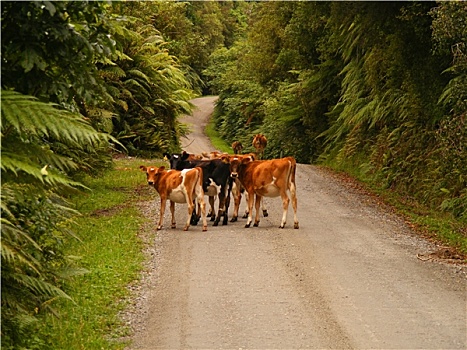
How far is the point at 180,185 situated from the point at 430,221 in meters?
5.86

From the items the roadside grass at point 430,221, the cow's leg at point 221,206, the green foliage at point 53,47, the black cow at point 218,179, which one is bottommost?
the roadside grass at point 430,221

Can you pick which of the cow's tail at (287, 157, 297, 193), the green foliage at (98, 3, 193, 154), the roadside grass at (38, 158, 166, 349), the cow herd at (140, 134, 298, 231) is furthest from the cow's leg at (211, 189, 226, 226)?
the green foliage at (98, 3, 193, 154)

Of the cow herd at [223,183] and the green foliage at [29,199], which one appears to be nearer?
the green foliage at [29,199]

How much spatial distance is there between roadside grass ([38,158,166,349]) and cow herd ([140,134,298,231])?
109cm

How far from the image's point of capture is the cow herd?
16.9 m

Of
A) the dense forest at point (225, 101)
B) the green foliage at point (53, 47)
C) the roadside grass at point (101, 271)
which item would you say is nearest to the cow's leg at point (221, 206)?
the roadside grass at point (101, 271)

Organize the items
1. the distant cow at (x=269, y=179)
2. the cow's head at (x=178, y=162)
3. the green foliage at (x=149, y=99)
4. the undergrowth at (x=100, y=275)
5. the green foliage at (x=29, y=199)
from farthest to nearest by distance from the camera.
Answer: the green foliage at (x=149, y=99), the cow's head at (x=178, y=162), the distant cow at (x=269, y=179), the undergrowth at (x=100, y=275), the green foliage at (x=29, y=199)

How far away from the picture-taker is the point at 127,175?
86.9 ft

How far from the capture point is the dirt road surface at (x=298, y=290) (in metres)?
9.80

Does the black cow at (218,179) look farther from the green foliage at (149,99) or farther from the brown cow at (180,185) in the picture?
the green foliage at (149,99)

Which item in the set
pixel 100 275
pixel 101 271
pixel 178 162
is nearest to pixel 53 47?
pixel 100 275

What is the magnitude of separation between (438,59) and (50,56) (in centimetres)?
1622

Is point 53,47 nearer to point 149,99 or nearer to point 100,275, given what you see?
point 100,275

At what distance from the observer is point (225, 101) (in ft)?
200
